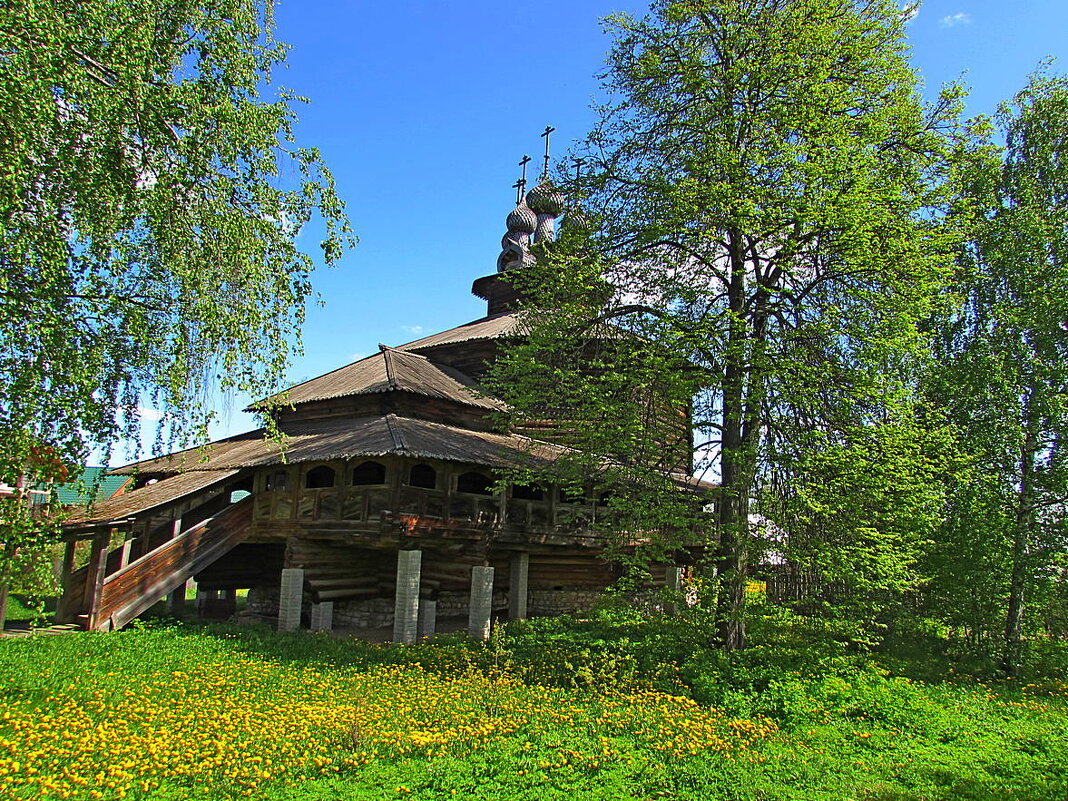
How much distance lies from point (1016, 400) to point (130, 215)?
50.0ft

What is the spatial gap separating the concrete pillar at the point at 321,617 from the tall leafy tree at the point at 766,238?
6.53 meters

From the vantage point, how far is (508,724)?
8.20 meters

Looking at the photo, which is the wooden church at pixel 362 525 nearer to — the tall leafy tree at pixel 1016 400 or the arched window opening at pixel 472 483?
the arched window opening at pixel 472 483

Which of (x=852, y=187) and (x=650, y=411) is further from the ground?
(x=852, y=187)

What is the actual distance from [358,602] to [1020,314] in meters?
16.0

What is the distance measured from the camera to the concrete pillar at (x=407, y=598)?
14039mm

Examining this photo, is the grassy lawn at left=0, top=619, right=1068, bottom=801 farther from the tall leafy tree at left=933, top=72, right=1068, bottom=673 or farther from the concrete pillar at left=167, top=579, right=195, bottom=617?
the concrete pillar at left=167, top=579, right=195, bottom=617

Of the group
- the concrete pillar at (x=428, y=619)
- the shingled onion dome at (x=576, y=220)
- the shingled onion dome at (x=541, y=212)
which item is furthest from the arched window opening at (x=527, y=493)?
the shingled onion dome at (x=541, y=212)

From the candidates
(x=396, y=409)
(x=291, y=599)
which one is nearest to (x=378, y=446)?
(x=396, y=409)

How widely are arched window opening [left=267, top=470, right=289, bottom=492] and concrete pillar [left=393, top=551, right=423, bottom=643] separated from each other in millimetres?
3479

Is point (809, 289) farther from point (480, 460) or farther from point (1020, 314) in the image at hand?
point (480, 460)

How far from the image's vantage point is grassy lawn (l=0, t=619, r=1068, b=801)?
6.55m

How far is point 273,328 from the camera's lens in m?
7.80

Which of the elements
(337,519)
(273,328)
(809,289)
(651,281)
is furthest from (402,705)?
(809,289)
